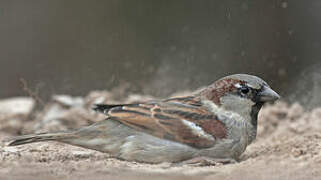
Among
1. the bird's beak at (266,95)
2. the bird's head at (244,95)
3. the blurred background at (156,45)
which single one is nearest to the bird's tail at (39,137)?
the bird's head at (244,95)

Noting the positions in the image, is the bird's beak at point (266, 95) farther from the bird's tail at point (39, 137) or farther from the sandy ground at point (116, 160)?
the bird's tail at point (39, 137)

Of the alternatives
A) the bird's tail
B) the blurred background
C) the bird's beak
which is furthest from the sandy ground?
the bird's beak

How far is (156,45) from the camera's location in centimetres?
705

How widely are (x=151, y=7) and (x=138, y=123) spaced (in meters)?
3.15

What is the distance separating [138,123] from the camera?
169 inches

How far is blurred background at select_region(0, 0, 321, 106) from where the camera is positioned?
6438 millimetres

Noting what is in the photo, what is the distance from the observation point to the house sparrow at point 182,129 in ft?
13.8

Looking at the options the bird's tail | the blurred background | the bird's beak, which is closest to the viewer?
the bird's tail

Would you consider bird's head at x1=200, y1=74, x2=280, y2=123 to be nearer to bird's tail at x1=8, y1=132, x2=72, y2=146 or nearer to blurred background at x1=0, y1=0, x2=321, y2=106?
bird's tail at x1=8, y1=132, x2=72, y2=146

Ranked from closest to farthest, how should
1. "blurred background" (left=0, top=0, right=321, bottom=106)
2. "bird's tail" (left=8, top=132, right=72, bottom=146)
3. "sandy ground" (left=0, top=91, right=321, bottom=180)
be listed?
"sandy ground" (left=0, top=91, right=321, bottom=180), "bird's tail" (left=8, top=132, right=72, bottom=146), "blurred background" (left=0, top=0, right=321, bottom=106)

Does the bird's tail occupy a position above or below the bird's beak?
below

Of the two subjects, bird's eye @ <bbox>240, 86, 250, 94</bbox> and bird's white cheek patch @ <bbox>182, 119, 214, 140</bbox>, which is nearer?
bird's white cheek patch @ <bbox>182, 119, 214, 140</bbox>

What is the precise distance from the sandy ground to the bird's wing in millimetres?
306

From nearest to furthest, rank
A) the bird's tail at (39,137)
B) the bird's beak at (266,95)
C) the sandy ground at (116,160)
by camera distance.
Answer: the sandy ground at (116,160) → the bird's tail at (39,137) → the bird's beak at (266,95)
